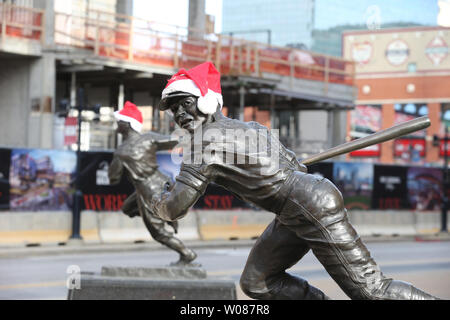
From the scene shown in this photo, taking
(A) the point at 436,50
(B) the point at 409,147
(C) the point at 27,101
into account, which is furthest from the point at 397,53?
(C) the point at 27,101

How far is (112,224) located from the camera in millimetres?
18266

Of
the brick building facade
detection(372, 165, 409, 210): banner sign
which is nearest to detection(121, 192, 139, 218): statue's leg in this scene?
Result: detection(372, 165, 409, 210): banner sign

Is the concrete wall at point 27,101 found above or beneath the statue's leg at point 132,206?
above

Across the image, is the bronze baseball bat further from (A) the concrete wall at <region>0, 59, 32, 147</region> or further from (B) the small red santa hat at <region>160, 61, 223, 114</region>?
(A) the concrete wall at <region>0, 59, 32, 147</region>

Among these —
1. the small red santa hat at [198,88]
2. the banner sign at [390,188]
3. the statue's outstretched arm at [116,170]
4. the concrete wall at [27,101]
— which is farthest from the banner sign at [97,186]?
the small red santa hat at [198,88]

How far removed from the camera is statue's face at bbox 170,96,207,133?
551 cm

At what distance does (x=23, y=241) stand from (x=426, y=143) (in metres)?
51.0

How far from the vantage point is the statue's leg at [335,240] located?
5.05 metres

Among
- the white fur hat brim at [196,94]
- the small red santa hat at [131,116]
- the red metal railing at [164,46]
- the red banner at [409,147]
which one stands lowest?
the red banner at [409,147]

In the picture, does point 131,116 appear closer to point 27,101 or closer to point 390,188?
point 27,101

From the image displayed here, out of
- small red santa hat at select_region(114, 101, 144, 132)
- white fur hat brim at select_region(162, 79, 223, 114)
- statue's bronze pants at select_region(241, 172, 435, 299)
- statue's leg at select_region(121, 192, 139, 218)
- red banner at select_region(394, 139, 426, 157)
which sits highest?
white fur hat brim at select_region(162, 79, 223, 114)

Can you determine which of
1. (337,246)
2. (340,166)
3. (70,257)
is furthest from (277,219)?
(340,166)

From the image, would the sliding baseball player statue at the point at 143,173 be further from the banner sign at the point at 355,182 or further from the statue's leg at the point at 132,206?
the banner sign at the point at 355,182
